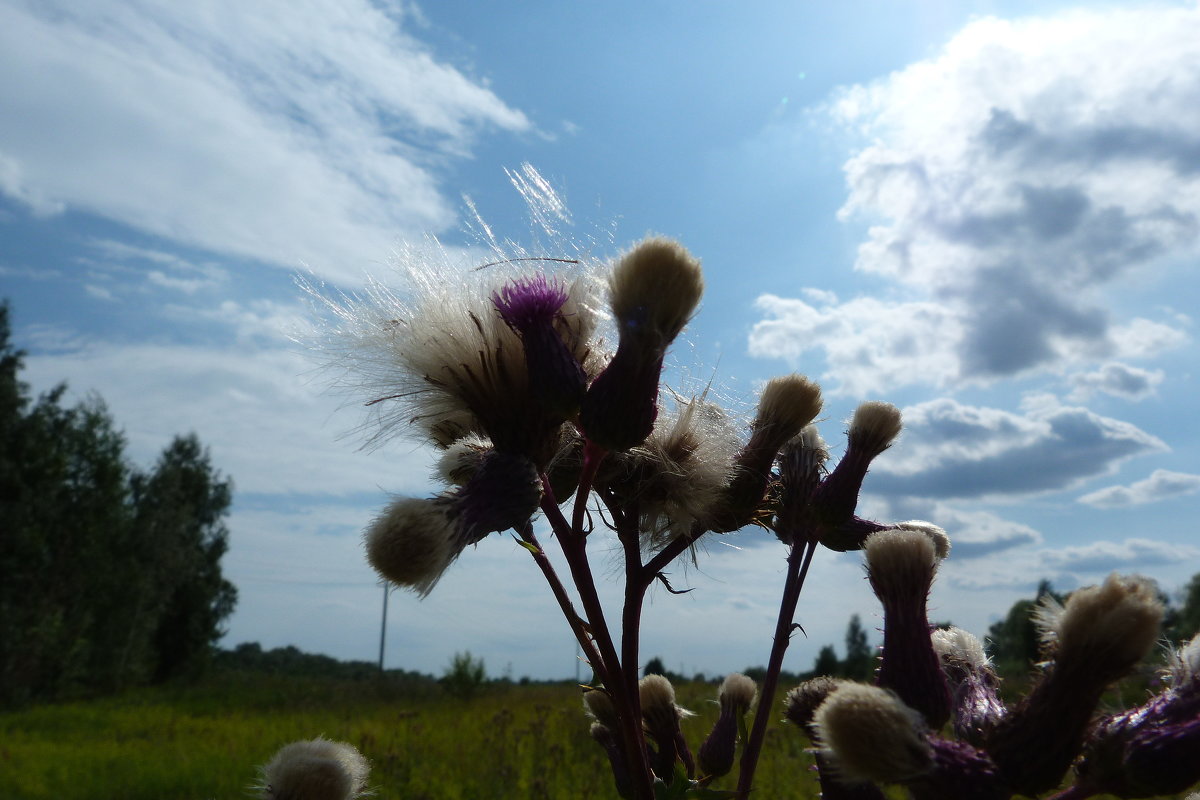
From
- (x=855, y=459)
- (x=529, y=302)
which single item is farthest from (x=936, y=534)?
(x=529, y=302)

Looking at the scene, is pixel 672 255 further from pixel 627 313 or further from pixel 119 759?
pixel 119 759

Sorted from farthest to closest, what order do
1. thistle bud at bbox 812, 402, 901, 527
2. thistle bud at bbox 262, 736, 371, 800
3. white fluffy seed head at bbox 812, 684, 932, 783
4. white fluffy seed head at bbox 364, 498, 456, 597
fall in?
thistle bud at bbox 812, 402, 901, 527
thistle bud at bbox 262, 736, 371, 800
white fluffy seed head at bbox 364, 498, 456, 597
white fluffy seed head at bbox 812, 684, 932, 783

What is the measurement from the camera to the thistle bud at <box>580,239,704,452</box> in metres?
1.34

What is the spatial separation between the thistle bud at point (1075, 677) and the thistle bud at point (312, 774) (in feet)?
3.53

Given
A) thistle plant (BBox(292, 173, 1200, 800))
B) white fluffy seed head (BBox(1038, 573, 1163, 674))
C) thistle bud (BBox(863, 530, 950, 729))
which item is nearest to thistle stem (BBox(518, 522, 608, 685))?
thistle plant (BBox(292, 173, 1200, 800))

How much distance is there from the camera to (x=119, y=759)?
11.2 meters

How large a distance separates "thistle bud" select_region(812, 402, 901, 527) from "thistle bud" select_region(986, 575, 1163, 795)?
701 mm

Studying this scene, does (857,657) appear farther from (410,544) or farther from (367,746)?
(410,544)

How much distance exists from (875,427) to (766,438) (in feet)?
0.94

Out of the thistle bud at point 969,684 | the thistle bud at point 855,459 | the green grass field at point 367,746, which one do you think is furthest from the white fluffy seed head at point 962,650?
the green grass field at point 367,746

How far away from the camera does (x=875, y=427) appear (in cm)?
184

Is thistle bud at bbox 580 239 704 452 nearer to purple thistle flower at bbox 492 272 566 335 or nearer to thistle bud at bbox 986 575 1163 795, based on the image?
purple thistle flower at bbox 492 272 566 335

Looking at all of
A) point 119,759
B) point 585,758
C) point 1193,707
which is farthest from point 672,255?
point 119,759

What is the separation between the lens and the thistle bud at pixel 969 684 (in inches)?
49.6
